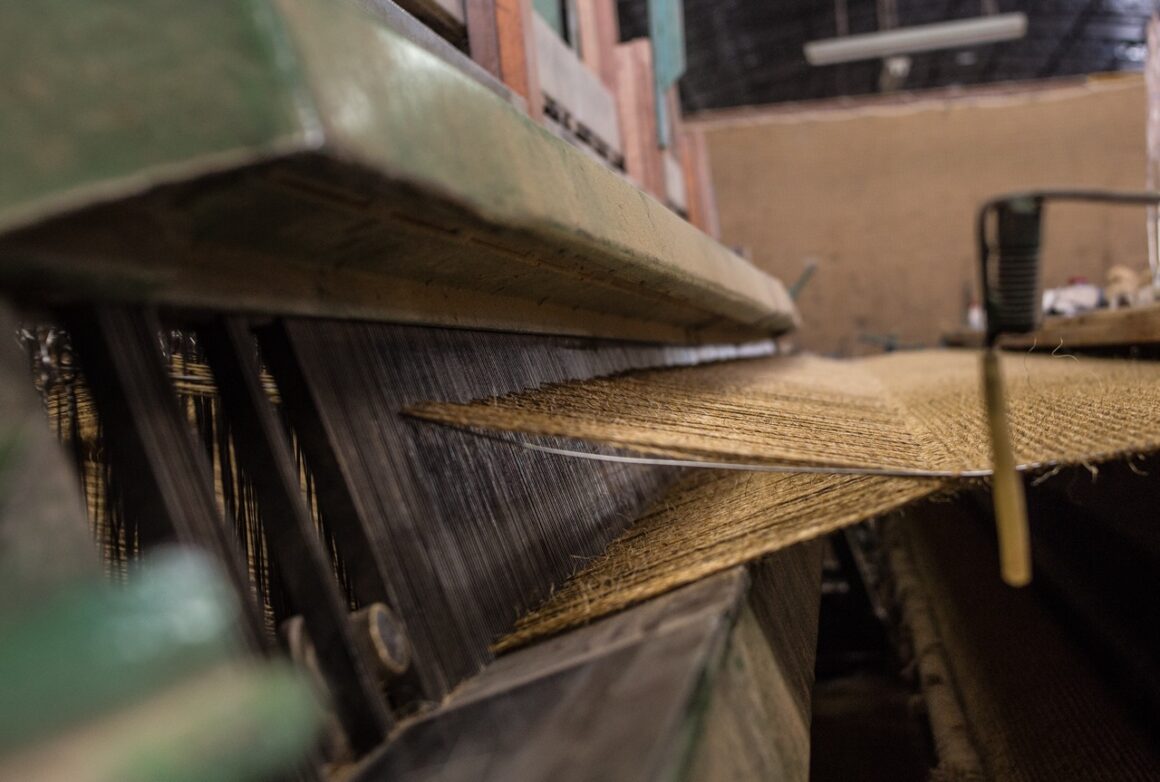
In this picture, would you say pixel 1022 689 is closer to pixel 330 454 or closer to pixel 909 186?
pixel 330 454

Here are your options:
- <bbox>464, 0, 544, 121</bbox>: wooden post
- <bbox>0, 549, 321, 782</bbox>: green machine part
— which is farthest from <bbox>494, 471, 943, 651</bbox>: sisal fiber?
<bbox>464, 0, 544, 121</bbox>: wooden post

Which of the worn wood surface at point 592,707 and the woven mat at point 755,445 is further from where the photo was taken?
the woven mat at point 755,445

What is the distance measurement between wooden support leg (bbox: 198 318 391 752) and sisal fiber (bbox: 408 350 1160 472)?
0.20 m

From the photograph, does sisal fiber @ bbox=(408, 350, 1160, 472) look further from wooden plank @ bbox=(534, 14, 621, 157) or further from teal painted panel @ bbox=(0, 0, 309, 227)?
wooden plank @ bbox=(534, 14, 621, 157)

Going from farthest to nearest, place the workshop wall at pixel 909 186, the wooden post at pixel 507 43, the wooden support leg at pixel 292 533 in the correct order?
the workshop wall at pixel 909 186
the wooden post at pixel 507 43
the wooden support leg at pixel 292 533

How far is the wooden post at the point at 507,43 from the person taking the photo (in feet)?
6.99

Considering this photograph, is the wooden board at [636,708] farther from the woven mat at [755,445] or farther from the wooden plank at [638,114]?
the wooden plank at [638,114]

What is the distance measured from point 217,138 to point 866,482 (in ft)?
2.59

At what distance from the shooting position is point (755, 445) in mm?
1021

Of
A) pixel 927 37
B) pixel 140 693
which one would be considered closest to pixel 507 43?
pixel 140 693

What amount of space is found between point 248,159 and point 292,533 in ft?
1.25

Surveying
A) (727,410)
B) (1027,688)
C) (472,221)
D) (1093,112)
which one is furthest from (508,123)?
(1093,112)

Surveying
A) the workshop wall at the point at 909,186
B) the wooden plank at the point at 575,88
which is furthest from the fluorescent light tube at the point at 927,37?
the wooden plank at the point at 575,88

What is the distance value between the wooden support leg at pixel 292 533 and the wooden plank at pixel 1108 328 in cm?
182
